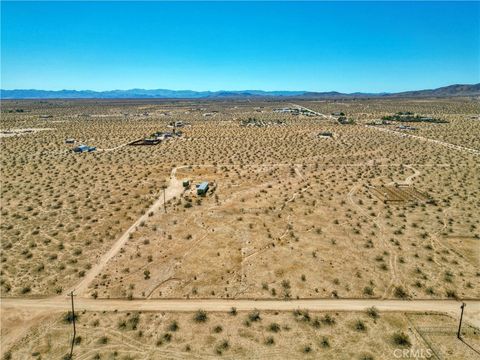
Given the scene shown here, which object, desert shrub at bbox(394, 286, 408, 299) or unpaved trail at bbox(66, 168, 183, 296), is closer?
desert shrub at bbox(394, 286, 408, 299)

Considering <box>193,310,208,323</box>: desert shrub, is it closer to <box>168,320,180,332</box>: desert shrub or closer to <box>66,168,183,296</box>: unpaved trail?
<box>168,320,180,332</box>: desert shrub

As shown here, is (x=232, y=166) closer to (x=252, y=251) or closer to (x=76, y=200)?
(x=76, y=200)

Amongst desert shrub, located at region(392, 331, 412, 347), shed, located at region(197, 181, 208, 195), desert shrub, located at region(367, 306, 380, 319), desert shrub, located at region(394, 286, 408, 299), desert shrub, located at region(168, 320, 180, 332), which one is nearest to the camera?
desert shrub, located at region(392, 331, 412, 347)

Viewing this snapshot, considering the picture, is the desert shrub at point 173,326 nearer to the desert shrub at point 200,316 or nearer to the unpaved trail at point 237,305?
the desert shrub at point 200,316

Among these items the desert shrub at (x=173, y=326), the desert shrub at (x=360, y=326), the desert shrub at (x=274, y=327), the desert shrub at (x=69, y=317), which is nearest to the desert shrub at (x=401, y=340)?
the desert shrub at (x=360, y=326)

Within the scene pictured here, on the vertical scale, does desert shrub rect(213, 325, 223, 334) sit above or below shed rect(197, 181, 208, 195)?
below

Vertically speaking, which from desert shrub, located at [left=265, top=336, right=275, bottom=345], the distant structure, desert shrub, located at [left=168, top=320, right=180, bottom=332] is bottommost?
desert shrub, located at [left=265, top=336, right=275, bottom=345]

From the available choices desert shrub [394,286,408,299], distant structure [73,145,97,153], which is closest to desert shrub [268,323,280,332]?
desert shrub [394,286,408,299]
